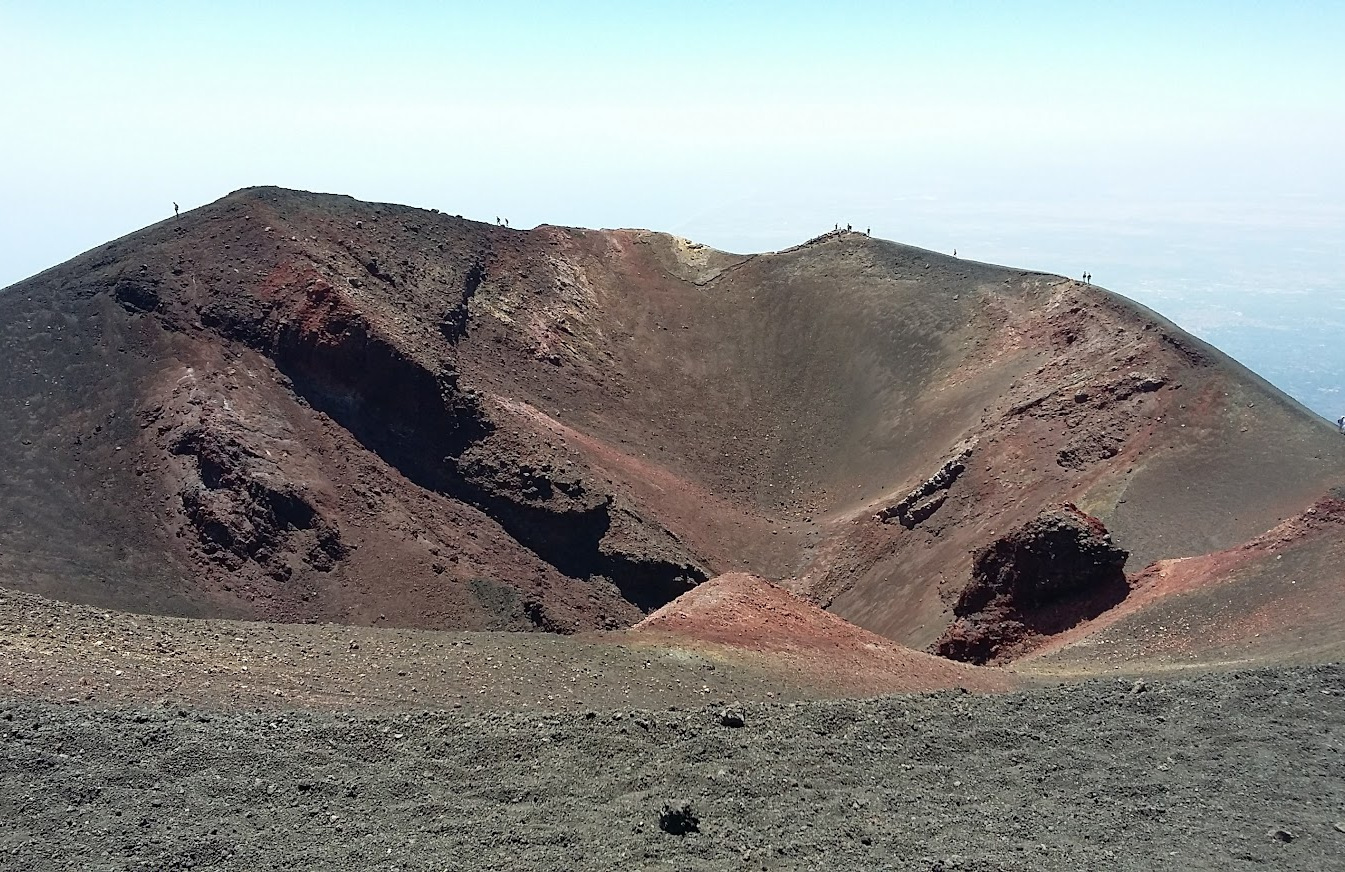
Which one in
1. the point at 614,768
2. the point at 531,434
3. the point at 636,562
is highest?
the point at 531,434

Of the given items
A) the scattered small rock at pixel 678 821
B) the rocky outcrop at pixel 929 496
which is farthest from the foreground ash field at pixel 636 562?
the rocky outcrop at pixel 929 496

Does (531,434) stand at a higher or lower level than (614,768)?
higher

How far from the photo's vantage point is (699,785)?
1213 centimetres

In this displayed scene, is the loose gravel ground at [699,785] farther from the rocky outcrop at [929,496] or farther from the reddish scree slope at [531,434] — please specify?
the rocky outcrop at [929,496]

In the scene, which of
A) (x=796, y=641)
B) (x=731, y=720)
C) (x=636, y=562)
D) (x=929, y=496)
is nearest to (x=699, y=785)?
(x=731, y=720)

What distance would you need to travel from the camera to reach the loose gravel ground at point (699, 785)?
10.6 metres

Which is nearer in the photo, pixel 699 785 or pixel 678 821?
pixel 678 821

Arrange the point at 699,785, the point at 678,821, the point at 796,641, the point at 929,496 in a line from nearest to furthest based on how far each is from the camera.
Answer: the point at 678,821
the point at 699,785
the point at 796,641
the point at 929,496

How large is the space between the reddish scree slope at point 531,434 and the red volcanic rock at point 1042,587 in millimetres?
1644

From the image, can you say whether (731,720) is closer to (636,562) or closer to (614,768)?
(614,768)

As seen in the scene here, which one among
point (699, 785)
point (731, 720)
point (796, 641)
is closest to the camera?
point (699, 785)

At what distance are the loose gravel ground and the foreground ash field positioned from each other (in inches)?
2.6

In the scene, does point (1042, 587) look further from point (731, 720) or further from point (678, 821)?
point (678, 821)

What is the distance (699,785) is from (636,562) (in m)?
20.4
